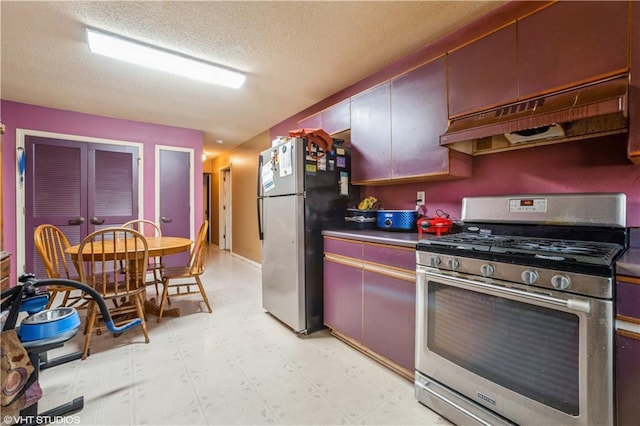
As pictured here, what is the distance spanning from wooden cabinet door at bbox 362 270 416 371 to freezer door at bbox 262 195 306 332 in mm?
628

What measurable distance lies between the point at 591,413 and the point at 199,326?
2670mm

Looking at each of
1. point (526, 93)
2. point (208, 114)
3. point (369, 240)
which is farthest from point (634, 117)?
point (208, 114)

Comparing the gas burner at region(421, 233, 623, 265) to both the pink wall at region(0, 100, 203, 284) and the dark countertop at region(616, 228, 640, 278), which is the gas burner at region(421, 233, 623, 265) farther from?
the pink wall at region(0, 100, 203, 284)

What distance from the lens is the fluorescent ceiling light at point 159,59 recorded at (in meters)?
2.19

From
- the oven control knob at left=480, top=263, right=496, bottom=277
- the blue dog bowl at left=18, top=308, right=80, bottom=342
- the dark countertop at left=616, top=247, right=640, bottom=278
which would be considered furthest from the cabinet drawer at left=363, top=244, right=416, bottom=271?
the blue dog bowl at left=18, top=308, right=80, bottom=342

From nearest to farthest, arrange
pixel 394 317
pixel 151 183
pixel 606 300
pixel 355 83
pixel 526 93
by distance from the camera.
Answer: pixel 606 300
pixel 526 93
pixel 394 317
pixel 355 83
pixel 151 183

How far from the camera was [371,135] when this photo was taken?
2.40 m

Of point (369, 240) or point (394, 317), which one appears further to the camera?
point (369, 240)

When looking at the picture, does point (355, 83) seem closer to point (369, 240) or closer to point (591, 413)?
point (369, 240)

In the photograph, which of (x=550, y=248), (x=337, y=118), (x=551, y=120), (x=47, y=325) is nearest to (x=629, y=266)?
(x=550, y=248)

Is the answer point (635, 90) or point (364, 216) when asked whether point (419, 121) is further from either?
point (635, 90)

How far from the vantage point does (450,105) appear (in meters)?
1.85

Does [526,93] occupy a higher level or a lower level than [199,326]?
higher

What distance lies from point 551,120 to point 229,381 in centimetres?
231
